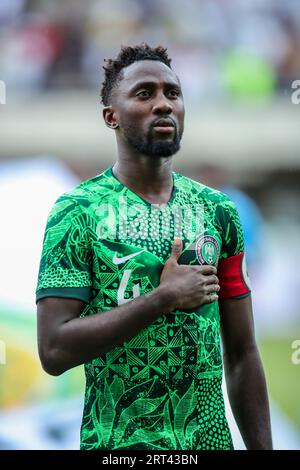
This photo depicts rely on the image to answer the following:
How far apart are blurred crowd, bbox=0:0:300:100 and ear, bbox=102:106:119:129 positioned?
593 centimetres

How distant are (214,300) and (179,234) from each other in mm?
249

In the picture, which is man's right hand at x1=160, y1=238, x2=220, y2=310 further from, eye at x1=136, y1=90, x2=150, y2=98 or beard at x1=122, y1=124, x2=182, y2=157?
eye at x1=136, y1=90, x2=150, y2=98

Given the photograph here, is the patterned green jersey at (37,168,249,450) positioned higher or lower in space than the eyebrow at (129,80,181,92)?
lower

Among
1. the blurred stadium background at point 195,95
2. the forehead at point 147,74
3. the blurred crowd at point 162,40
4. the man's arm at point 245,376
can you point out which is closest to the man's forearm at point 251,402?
the man's arm at point 245,376

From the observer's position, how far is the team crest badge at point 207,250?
278 centimetres

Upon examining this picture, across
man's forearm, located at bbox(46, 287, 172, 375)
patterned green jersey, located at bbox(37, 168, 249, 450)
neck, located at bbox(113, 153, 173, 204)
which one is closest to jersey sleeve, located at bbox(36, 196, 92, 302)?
patterned green jersey, located at bbox(37, 168, 249, 450)

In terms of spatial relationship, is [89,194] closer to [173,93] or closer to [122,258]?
[122,258]

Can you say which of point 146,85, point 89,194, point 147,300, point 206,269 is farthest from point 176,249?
point 146,85

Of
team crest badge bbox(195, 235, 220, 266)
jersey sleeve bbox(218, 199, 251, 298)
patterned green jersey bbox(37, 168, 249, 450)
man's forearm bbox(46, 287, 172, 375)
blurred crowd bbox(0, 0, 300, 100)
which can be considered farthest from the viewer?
blurred crowd bbox(0, 0, 300, 100)

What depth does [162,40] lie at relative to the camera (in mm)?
9070

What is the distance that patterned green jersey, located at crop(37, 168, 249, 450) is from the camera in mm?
2668

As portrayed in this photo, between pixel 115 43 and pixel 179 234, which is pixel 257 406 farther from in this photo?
pixel 115 43

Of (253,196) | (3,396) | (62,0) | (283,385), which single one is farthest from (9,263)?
(62,0)
